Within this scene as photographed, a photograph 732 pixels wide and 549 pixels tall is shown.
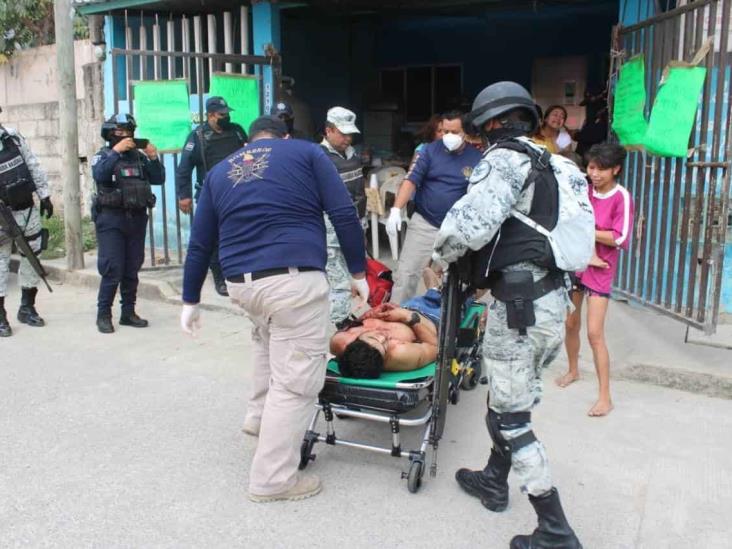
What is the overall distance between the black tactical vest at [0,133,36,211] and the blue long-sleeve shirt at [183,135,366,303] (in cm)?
Result: 326

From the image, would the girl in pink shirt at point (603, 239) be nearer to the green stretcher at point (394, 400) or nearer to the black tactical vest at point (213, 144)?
the green stretcher at point (394, 400)

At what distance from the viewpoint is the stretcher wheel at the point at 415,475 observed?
3205mm

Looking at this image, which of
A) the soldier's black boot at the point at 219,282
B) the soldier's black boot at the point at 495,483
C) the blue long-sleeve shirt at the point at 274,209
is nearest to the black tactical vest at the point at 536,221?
the blue long-sleeve shirt at the point at 274,209

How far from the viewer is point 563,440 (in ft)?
12.4

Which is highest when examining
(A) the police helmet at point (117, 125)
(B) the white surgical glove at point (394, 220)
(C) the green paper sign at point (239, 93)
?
(C) the green paper sign at point (239, 93)

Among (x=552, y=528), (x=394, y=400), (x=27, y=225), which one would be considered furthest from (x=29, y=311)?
(x=552, y=528)

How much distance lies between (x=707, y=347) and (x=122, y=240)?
14.8 ft

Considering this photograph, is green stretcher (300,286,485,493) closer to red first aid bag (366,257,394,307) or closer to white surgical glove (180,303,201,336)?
white surgical glove (180,303,201,336)

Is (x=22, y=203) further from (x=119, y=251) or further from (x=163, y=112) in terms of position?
(x=163, y=112)

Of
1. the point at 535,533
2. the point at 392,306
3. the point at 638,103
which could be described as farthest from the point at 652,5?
the point at 535,533

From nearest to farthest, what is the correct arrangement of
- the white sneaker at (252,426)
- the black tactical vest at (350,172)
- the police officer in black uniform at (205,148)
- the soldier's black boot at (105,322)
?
the white sneaker at (252,426), the black tactical vest at (350,172), the soldier's black boot at (105,322), the police officer in black uniform at (205,148)

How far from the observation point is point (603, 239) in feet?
13.3

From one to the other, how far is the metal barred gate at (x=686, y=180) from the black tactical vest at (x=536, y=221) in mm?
2021

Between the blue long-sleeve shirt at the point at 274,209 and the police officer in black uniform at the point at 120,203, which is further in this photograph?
the police officer in black uniform at the point at 120,203
